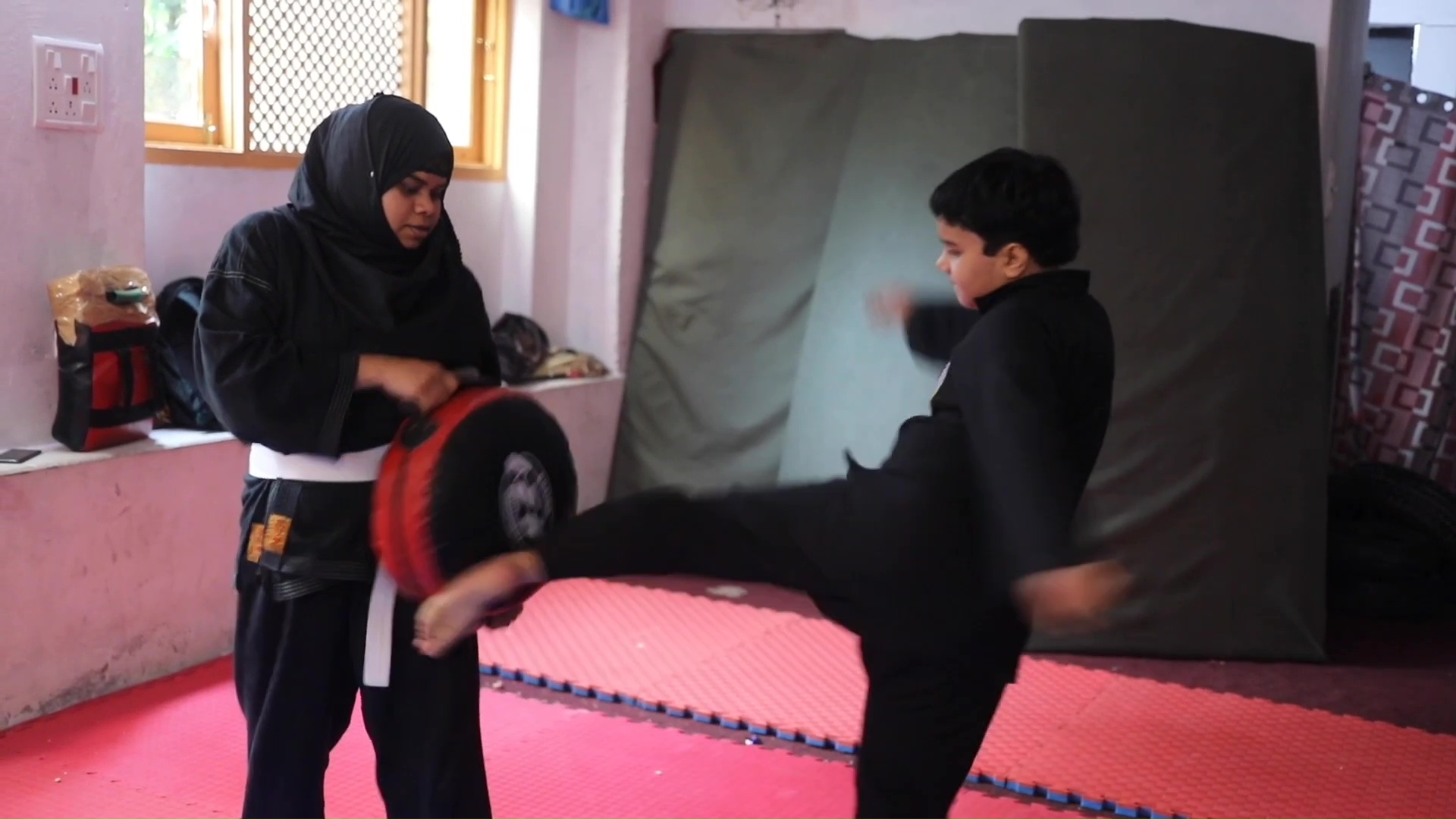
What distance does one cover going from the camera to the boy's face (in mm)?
2113

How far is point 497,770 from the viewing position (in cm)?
340

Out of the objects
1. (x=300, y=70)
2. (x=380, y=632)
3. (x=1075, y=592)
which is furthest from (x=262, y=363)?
(x=300, y=70)

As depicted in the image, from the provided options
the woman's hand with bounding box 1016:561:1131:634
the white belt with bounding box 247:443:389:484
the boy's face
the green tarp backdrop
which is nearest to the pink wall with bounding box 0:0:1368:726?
the green tarp backdrop

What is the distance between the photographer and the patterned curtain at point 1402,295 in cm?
→ 584

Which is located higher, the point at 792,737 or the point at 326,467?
the point at 326,467

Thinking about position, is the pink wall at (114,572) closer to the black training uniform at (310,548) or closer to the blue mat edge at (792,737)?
the blue mat edge at (792,737)

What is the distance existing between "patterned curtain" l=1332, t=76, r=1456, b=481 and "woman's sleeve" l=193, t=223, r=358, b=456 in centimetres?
477

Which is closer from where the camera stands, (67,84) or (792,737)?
(67,84)

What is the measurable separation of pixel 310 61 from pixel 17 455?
172cm

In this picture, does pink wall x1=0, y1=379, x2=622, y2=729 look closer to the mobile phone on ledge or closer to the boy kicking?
the mobile phone on ledge

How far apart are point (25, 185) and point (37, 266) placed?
0.66 ft

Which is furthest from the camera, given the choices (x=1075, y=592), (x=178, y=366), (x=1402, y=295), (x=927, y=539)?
(x=1402, y=295)

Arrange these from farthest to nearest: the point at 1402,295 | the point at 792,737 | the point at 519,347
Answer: the point at 1402,295 < the point at 519,347 < the point at 792,737

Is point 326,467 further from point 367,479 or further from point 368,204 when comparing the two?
point 368,204
